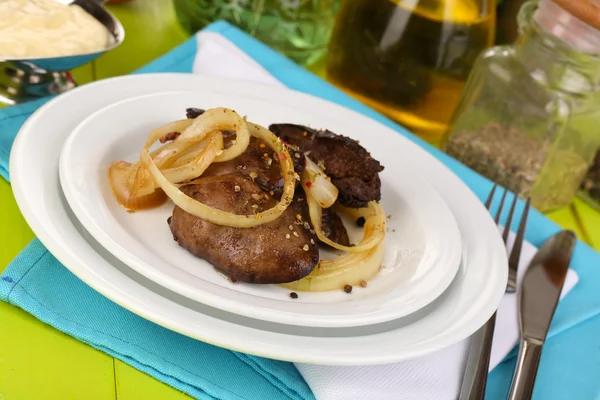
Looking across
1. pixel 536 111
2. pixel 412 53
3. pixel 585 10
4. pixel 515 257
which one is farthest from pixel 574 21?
pixel 515 257

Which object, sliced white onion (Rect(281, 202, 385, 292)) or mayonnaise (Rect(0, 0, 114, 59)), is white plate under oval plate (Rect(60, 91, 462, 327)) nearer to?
sliced white onion (Rect(281, 202, 385, 292))

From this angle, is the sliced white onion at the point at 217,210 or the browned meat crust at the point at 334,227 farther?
the browned meat crust at the point at 334,227

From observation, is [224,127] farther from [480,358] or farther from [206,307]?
[480,358]

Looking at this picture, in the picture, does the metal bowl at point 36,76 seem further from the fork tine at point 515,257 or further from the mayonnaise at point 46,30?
the fork tine at point 515,257

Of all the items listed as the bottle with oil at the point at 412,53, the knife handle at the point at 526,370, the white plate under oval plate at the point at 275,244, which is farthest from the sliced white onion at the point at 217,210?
the bottle with oil at the point at 412,53

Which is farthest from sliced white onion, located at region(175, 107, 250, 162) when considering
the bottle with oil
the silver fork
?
the bottle with oil

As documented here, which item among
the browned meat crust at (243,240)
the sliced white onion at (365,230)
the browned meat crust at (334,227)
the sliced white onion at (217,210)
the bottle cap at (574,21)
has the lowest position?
the browned meat crust at (334,227)
